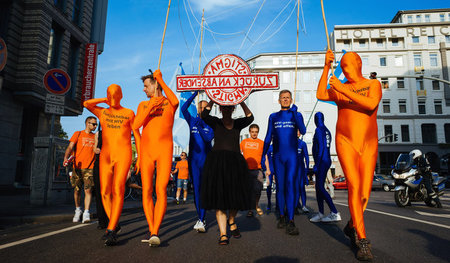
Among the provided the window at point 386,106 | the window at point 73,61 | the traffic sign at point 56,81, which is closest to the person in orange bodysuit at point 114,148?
the traffic sign at point 56,81

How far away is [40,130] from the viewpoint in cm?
1864

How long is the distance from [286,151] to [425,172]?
6.84 meters

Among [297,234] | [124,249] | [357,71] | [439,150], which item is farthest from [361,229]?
[439,150]

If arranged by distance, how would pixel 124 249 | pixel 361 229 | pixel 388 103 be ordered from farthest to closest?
1. pixel 388 103
2. pixel 124 249
3. pixel 361 229

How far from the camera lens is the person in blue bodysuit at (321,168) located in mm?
5961

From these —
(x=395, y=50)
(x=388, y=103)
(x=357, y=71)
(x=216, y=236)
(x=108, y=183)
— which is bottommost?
(x=216, y=236)

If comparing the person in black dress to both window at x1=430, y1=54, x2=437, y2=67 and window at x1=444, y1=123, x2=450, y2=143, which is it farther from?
window at x1=430, y1=54, x2=437, y2=67

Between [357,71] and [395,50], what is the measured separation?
53646 millimetres

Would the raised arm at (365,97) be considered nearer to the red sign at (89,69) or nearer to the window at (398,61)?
the red sign at (89,69)

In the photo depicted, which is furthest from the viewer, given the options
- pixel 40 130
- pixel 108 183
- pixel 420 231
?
pixel 40 130

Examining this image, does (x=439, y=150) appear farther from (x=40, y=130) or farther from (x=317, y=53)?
(x=40, y=130)

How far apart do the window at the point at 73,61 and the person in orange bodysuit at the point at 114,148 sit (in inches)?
725

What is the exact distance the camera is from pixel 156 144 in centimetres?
427

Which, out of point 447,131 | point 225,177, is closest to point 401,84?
point 447,131
